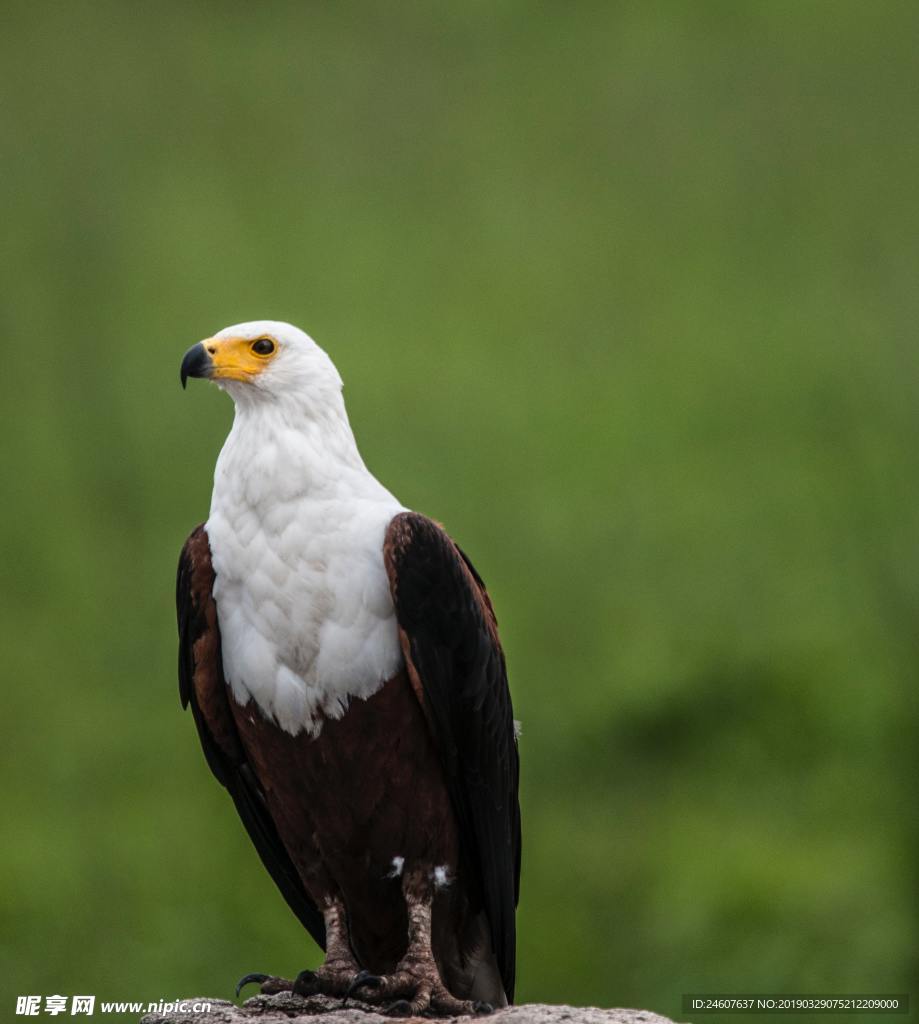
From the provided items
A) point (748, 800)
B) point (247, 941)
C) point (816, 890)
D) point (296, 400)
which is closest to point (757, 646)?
point (748, 800)

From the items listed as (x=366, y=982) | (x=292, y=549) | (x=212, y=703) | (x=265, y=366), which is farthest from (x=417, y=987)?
→ (x=265, y=366)

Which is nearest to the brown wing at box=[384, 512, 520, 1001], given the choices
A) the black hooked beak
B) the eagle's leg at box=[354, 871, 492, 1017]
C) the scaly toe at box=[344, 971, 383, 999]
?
the eagle's leg at box=[354, 871, 492, 1017]

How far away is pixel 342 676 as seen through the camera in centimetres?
432

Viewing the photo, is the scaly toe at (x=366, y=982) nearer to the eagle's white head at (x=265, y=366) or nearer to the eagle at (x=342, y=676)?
the eagle at (x=342, y=676)

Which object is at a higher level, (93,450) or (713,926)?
(93,450)

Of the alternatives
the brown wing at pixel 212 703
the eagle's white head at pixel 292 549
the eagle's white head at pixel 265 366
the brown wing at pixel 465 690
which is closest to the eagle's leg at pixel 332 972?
the brown wing at pixel 212 703

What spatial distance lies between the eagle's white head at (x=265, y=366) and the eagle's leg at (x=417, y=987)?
1615 mm

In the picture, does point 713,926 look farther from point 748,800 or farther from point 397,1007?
point 397,1007

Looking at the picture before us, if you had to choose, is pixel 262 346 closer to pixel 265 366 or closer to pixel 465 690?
pixel 265 366

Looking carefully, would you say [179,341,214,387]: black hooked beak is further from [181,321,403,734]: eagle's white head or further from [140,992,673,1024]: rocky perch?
[140,992,673,1024]: rocky perch

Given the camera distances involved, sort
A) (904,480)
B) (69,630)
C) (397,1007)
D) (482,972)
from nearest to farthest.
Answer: (397,1007) < (482,972) < (69,630) < (904,480)

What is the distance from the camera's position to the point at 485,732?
4.54 metres

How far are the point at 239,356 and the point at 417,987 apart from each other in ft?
6.37

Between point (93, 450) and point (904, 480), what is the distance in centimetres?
661
